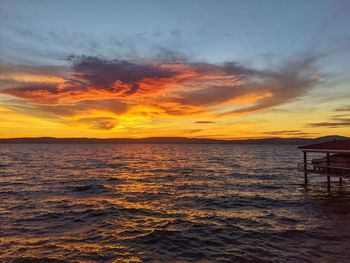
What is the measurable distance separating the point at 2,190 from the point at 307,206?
34254 millimetres

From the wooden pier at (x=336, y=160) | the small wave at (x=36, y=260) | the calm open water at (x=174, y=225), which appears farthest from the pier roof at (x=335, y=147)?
the small wave at (x=36, y=260)

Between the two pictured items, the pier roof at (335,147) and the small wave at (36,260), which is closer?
the small wave at (36,260)

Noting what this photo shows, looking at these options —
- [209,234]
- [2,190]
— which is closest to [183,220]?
[209,234]

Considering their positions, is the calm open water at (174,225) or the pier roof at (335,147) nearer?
the calm open water at (174,225)

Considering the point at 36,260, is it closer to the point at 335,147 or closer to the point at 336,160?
the point at 335,147

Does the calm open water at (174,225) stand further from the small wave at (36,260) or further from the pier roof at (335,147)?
the pier roof at (335,147)

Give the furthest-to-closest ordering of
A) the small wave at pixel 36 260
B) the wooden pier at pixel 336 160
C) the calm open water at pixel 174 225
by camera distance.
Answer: the wooden pier at pixel 336 160
the calm open water at pixel 174 225
the small wave at pixel 36 260

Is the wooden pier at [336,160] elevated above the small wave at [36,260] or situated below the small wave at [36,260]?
above

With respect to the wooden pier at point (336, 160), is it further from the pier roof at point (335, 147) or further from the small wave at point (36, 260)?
the small wave at point (36, 260)

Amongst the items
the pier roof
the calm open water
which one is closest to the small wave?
the calm open water

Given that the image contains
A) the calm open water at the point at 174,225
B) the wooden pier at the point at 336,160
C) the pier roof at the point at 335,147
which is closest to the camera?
the calm open water at the point at 174,225

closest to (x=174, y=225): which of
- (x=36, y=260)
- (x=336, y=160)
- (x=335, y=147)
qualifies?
(x=36, y=260)

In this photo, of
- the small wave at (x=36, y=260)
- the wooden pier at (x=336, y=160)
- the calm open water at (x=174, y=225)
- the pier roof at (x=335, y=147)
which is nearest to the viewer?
the small wave at (x=36, y=260)

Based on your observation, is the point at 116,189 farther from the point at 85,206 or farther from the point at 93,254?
the point at 93,254
